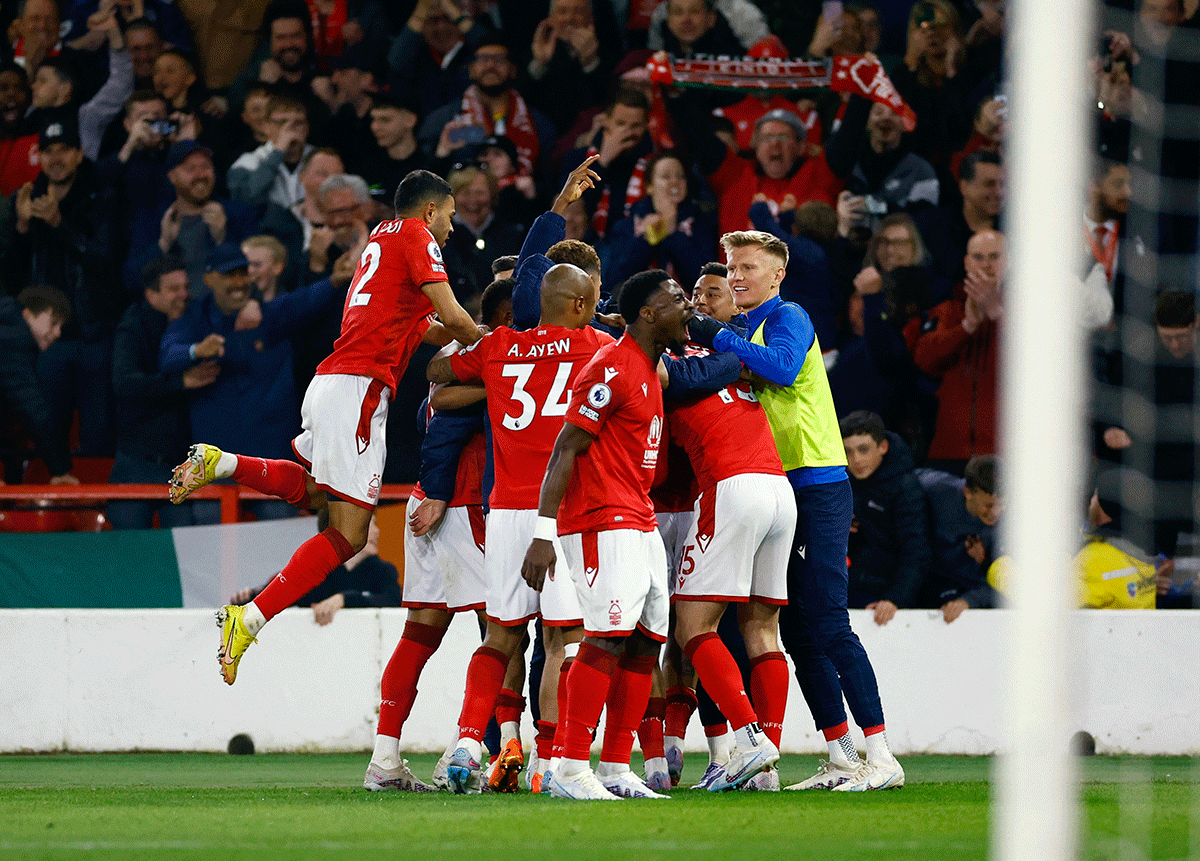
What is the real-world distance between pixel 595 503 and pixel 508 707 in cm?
134

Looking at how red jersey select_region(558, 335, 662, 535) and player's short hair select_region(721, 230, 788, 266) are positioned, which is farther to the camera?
player's short hair select_region(721, 230, 788, 266)

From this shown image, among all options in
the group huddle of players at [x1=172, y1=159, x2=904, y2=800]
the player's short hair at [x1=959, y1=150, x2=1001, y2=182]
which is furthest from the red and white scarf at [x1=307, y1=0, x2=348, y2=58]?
the group huddle of players at [x1=172, y1=159, x2=904, y2=800]

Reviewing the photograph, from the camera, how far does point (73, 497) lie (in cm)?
894

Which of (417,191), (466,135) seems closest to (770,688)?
(417,191)

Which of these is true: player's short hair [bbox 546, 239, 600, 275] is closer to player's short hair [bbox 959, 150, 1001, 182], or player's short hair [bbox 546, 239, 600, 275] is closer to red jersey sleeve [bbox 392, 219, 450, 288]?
red jersey sleeve [bbox 392, 219, 450, 288]

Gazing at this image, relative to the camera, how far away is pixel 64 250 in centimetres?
1111

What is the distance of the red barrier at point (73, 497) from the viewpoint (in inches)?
351

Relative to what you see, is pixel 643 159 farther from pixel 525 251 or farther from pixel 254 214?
pixel 525 251

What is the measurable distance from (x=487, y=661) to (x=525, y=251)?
182cm

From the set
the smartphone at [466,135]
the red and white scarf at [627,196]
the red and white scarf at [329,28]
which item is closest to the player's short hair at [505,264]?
the red and white scarf at [627,196]

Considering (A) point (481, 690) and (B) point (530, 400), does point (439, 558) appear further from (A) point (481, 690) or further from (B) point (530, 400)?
(B) point (530, 400)

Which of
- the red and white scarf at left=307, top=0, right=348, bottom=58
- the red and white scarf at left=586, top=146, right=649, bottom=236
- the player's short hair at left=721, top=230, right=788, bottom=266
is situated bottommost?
the player's short hair at left=721, top=230, right=788, bottom=266

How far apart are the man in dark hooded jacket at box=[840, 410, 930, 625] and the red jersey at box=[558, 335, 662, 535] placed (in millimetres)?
3041

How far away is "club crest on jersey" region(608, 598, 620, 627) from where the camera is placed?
543 cm
